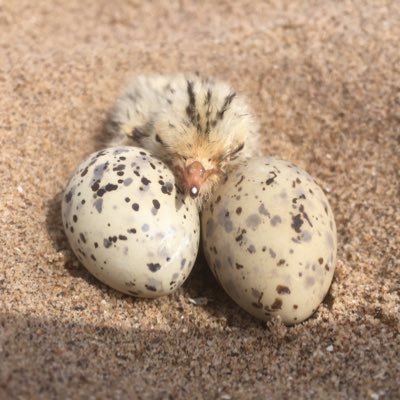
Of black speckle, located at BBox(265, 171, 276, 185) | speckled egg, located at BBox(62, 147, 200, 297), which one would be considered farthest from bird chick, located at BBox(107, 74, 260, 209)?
black speckle, located at BBox(265, 171, 276, 185)

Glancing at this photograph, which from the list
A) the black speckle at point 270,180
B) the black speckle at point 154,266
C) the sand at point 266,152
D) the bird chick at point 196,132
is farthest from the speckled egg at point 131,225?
the black speckle at point 270,180

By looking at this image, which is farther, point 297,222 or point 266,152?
point 266,152

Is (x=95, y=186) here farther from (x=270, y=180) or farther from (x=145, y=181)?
(x=270, y=180)

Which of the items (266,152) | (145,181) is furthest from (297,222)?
(266,152)

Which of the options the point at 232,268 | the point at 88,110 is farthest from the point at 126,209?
the point at 88,110

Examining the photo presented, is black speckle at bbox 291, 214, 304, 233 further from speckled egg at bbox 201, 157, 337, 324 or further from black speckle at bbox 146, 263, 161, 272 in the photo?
black speckle at bbox 146, 263, 161, 272

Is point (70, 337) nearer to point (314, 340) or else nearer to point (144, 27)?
point (314, 340)
